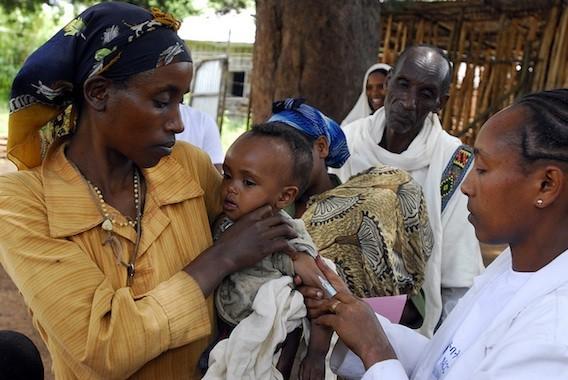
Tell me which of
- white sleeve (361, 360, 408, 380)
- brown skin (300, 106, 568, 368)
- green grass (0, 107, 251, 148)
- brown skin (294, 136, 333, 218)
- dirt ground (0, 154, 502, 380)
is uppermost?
brown skin (300, 106, 568, 368)

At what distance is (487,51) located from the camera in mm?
9180

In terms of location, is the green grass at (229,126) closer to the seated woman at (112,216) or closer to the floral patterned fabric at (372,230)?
the floral patterned fabric at (372,230)

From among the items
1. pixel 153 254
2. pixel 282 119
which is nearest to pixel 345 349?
pixel 153 254

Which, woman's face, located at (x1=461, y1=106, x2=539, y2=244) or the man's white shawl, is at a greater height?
woman's face, located at (x1=461, y1=106, x2=539, y2=244)

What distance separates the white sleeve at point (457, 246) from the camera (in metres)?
2.85

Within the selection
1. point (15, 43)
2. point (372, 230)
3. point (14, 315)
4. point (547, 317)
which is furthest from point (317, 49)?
point (15, 43)

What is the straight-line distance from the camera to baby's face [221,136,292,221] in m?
1.85

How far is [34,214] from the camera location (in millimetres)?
1497

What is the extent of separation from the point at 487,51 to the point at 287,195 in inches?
316

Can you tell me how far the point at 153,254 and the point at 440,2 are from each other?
7640 mm

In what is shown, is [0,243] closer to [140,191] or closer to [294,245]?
[140,191]

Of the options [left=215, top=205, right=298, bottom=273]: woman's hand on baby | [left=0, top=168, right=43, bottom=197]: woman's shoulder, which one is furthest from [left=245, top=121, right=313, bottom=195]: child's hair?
[left=0, top=168, right=43, bottom=197]: woman's shoulder

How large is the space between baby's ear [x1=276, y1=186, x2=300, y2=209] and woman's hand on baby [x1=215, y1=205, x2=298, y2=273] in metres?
0.21

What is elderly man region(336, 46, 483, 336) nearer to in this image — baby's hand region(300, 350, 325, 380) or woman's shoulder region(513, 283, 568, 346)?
baby's hand region(300, 350, 325, 380)
